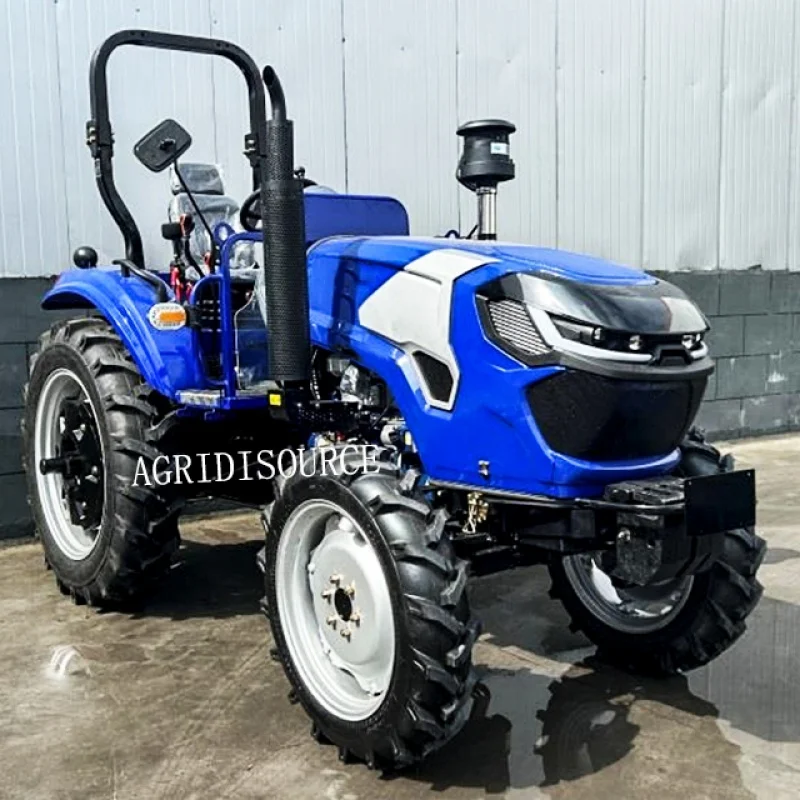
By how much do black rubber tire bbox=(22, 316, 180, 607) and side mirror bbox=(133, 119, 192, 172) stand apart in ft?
2.73

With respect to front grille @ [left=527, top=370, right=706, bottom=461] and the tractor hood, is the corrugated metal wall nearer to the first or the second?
the tractor hood

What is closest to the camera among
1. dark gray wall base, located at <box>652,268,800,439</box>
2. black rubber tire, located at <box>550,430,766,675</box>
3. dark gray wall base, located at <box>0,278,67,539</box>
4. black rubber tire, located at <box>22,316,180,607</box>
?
black rubber tire, located at <box>550,430,766,675</box>

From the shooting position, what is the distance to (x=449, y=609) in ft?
8.23

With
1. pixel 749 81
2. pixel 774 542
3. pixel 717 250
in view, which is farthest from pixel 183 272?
pixel 749 81

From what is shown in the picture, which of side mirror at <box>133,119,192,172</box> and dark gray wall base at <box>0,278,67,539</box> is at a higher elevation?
side mirror at <box>133,119,192,172</box>

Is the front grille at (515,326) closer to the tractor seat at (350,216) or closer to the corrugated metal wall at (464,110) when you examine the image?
the tractor seat at (350,216)

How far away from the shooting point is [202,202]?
15.5ft

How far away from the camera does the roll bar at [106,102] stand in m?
3.79

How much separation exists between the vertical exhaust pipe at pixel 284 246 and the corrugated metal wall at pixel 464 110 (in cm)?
268

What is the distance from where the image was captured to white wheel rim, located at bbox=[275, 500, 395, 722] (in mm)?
2740

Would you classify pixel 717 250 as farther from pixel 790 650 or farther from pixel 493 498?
pixel 493 498

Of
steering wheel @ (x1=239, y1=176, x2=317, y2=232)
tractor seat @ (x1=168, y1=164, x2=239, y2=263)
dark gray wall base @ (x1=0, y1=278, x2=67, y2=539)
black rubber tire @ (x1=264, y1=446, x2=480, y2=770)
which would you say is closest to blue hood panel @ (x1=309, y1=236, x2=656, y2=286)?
steering wheel @ (x1=239, y1=176, x2=317, y2=232)

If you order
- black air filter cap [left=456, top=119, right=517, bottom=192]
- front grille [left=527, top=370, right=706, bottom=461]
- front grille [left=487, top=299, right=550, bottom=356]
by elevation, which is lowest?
front grille [left=527, top=370, right=706, bottom=461]

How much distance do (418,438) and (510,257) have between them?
0.59 metres
